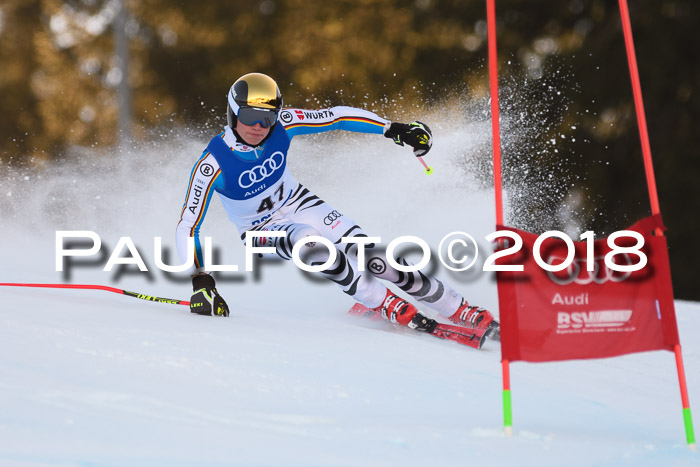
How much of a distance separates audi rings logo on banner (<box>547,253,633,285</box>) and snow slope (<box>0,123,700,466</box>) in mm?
605

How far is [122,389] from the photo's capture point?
367 cm

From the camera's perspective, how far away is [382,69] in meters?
17.1

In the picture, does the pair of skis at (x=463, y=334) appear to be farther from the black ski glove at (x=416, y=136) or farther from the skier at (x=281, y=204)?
the black ski glove at (x=416, y=136)

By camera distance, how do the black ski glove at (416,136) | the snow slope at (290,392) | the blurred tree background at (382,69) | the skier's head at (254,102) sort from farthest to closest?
the blurred tree background at (382,69) → the black ski glove at (416,136) → the skier's head at (254,102) → the snow slope at (290,392)

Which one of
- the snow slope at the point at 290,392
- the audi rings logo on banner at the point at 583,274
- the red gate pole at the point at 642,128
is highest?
the red gate pole at the point at 642,128

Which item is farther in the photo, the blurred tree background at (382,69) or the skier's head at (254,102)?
the blurred tree background at (382,69)

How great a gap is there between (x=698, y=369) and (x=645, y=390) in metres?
0.95

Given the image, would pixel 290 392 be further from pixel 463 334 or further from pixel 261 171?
pixel 261 171

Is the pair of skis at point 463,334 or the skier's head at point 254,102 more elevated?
the skier's head at point 254,102

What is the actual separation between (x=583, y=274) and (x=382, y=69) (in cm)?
1379

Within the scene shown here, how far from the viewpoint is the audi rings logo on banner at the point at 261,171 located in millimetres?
5500

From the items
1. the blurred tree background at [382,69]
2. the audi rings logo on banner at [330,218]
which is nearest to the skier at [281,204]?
the audi rings logo on banner at [330,218]

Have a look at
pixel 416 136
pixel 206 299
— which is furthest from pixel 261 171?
pixel 416 136

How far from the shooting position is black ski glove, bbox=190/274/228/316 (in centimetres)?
535
